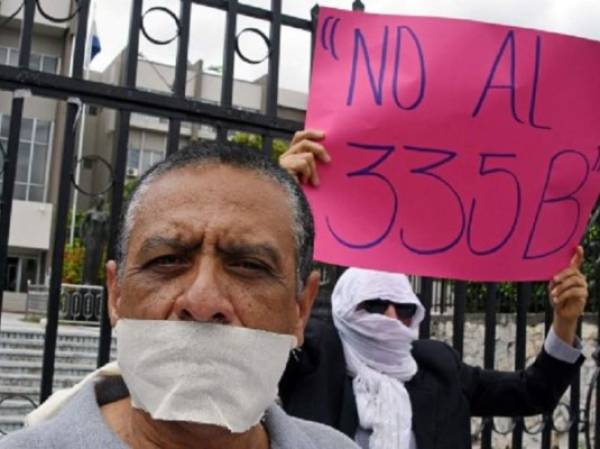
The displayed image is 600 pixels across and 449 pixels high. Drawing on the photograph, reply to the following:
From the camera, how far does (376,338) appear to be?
2484mm

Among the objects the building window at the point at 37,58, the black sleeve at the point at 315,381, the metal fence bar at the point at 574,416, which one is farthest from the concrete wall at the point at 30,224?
the black sleeve at the point at 315,381


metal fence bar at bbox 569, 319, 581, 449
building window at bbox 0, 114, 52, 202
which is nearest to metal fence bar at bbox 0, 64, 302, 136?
metal fence bar at bbox 569, 319, 581, 449

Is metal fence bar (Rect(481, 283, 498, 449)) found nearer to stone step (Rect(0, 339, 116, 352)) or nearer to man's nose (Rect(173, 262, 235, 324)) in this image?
man's nose (Rect(173, 262, 235, 324))

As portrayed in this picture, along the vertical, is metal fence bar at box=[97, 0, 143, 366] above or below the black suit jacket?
above

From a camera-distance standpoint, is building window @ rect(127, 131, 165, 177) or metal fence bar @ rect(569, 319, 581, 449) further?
building window @ rect(127, 131, 165, 177)

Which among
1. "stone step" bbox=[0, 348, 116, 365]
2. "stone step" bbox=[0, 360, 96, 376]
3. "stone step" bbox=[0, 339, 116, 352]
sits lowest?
"stone step" bbox=[0, 360, 96, 376]

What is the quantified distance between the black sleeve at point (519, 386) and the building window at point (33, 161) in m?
21.3

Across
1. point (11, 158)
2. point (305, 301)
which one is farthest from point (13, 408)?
point (305, 301)

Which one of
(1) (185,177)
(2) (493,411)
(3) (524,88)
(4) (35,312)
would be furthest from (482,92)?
(4) (35,312)

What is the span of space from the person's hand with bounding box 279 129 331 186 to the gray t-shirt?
778 millimetres

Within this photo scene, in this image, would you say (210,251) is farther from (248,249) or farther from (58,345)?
(58,345)

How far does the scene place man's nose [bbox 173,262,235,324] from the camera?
1.12m

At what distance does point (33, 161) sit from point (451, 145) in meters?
23.7

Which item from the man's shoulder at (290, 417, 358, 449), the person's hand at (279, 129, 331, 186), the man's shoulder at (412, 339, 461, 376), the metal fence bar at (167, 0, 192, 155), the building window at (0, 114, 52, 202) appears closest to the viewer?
the man's shoulder at (290, 417, 358, 449)
